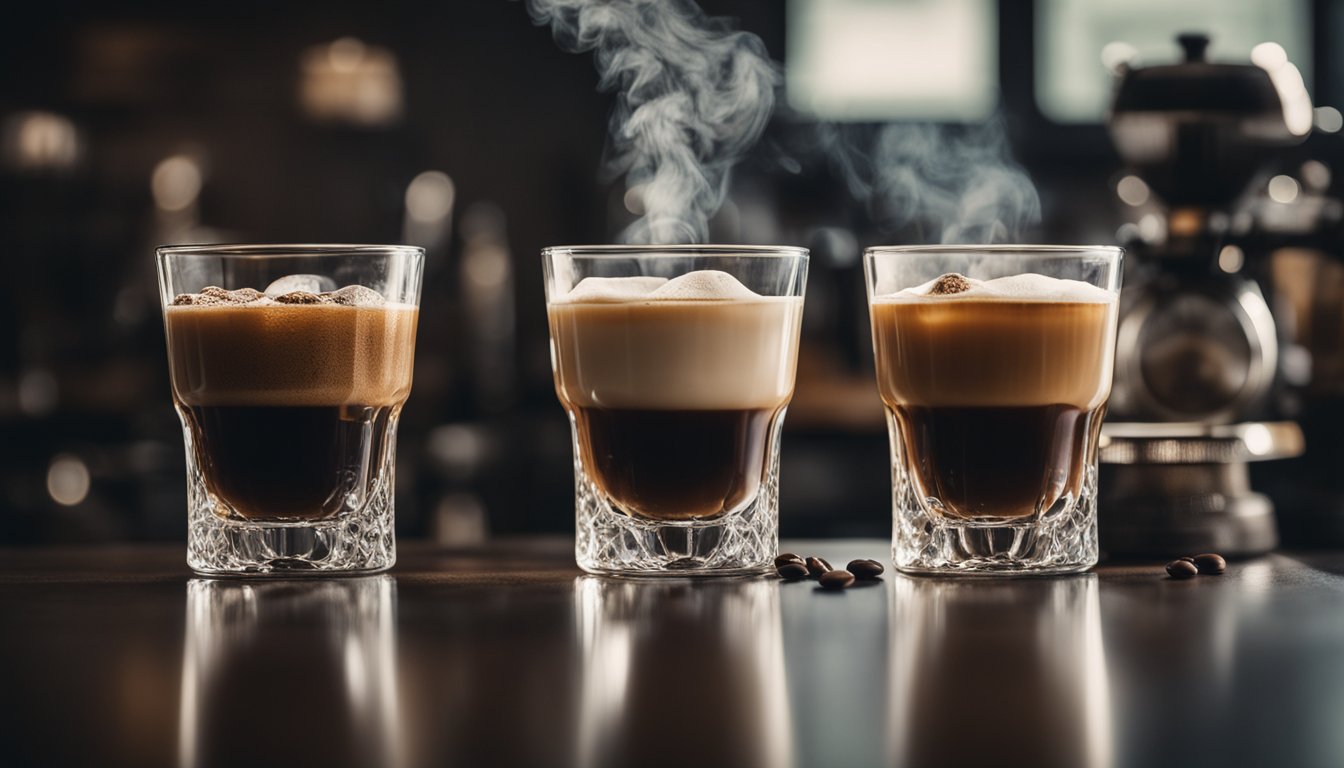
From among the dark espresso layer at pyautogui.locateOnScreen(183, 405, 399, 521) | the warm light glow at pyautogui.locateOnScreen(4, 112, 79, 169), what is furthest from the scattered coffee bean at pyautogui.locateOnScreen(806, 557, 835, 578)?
the warm light glow at pyautogui.locateOnScreen(4, 112, 79, 169)

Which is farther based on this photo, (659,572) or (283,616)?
(659,572)

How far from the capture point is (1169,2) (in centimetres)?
412

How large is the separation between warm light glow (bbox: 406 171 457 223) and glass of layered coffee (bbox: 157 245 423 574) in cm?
308

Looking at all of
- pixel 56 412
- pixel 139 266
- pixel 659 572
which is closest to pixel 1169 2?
pixel 139 266

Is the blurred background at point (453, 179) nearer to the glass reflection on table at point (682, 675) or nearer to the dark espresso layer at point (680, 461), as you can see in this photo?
the dark espresso layer at point (680, 461)

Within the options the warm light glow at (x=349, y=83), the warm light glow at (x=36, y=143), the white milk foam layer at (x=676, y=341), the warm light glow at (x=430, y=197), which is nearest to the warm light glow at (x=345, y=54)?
the warm light glow at (x=349, y=83)

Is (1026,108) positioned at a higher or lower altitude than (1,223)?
higher

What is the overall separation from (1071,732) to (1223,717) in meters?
0.08

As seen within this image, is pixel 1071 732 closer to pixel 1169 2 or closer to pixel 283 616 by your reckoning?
pixel 283 616

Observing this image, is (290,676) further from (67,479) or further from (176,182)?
(176,182)

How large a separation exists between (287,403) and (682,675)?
0.51 m

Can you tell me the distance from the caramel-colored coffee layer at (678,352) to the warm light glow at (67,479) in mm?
2842

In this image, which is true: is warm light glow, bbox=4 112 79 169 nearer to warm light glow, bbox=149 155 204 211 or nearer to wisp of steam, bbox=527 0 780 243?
warm light glow, bbox=149 155 204 211

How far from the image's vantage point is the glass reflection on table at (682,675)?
0.60 meters
